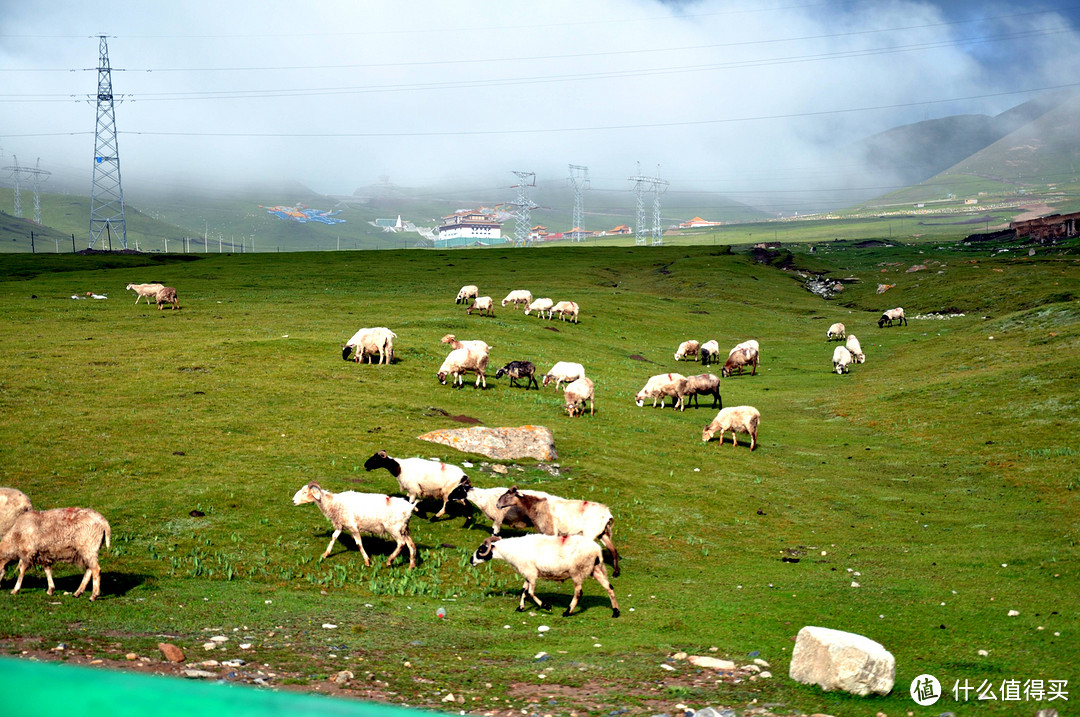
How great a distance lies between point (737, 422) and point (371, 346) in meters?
17.9

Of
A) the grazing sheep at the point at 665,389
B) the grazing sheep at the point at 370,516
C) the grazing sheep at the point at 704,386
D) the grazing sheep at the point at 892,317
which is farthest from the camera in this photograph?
the grazing sheep at the point at 892,317

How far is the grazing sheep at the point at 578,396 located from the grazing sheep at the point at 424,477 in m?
14.1

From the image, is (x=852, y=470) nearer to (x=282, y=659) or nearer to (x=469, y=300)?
(x=282, y=659)

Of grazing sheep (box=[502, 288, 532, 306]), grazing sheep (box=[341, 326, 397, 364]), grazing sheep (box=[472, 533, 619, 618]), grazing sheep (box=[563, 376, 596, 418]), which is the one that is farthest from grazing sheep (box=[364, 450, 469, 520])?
grazing sheep (box=[502, 288, 532, 306])

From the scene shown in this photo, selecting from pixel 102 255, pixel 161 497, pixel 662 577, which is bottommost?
pixel 662 577

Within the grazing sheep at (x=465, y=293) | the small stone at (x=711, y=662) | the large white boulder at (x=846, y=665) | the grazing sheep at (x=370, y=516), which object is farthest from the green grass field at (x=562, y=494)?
the grazing sheep at (x=465, y=293)

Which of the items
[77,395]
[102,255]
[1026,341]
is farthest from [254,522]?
[102,255]

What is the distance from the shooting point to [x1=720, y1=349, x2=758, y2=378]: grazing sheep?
5000cm

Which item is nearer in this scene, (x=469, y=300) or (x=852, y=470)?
(x=852, y=470)

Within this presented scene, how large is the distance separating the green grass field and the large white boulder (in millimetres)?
198

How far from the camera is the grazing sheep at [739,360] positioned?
50000 millimetres

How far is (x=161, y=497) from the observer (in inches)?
755

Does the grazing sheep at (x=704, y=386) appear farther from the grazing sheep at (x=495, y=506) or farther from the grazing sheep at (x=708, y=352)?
the grazing sheep at (x=495, y=506)

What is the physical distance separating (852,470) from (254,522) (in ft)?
67.0
